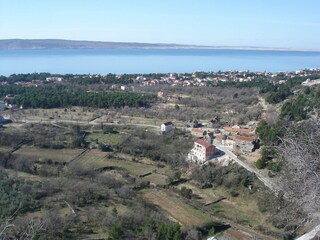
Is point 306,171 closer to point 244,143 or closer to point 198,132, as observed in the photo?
point 244,143

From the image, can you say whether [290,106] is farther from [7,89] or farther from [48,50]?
[48,50]

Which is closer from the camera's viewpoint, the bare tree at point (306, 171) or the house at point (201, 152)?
the bare tree at point (306, 171)

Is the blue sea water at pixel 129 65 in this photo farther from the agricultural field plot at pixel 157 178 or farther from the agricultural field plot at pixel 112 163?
the agricultural field plot at pixel 157 178

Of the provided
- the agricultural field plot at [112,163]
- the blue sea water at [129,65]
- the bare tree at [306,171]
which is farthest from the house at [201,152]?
the blue sea water at [129,65]

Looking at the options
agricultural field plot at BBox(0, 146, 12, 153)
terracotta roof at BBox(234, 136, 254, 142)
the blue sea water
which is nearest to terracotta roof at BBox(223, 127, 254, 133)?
terracotta roof at BBox(234, 136, 254, 142)

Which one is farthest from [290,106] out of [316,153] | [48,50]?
[48,50]

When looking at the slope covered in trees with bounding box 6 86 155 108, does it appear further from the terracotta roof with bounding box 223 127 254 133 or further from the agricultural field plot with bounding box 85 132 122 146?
the terracotta roof with bounding box 223 127 254 133
